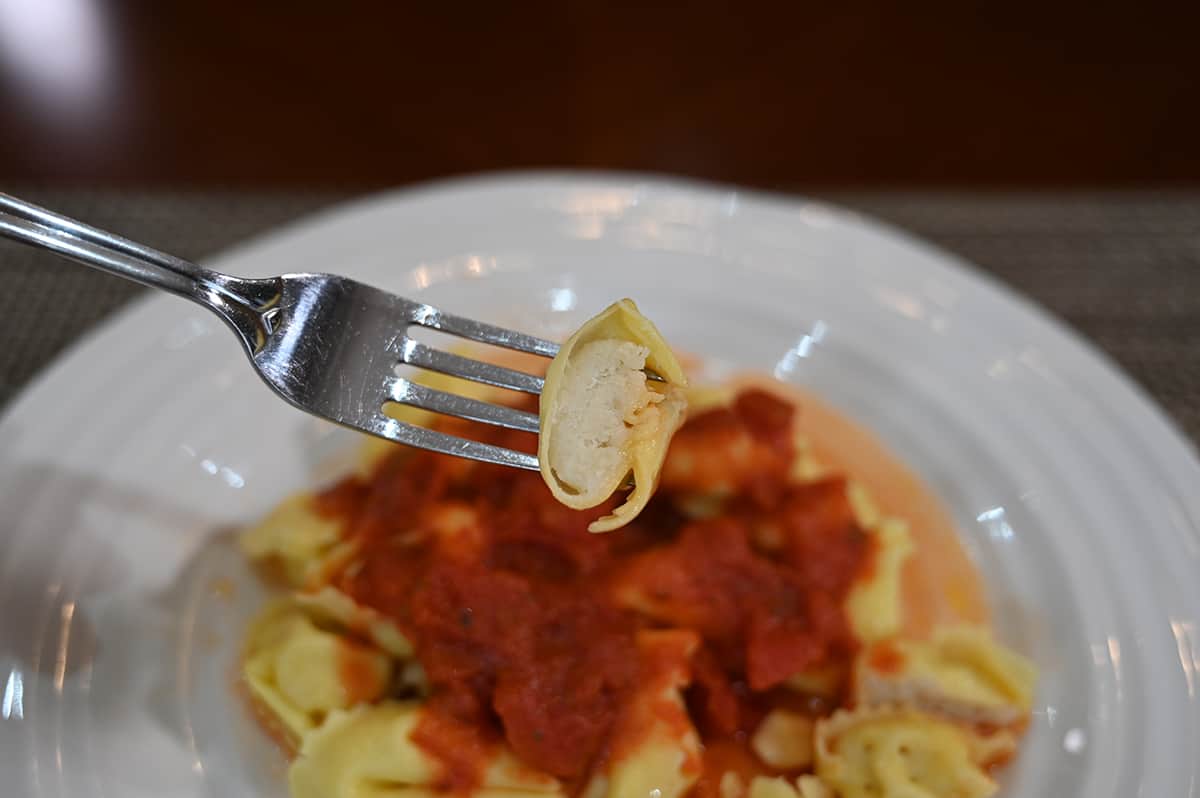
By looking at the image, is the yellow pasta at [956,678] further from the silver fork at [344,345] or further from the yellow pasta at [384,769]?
the silver fork at [344,345]

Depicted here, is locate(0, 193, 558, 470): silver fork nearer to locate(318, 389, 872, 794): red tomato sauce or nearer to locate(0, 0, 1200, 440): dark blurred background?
locate(318, 389, 872, 794): red tomato sauce

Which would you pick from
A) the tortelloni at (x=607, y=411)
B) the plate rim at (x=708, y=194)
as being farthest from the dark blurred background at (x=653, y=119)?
the tortelloni at (x=607, y=411)

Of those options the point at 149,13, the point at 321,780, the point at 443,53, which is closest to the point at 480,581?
the point at 321,780

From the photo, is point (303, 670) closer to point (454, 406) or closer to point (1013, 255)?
point (454, 406)

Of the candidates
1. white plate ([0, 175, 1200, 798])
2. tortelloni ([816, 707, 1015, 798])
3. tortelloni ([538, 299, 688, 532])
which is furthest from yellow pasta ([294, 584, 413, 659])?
tortelloni ([816, 707, 1015, 798])

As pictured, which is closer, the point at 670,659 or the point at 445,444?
the point at 445,444

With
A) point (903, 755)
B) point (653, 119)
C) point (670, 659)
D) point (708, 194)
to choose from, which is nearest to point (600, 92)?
point (653, 119)
